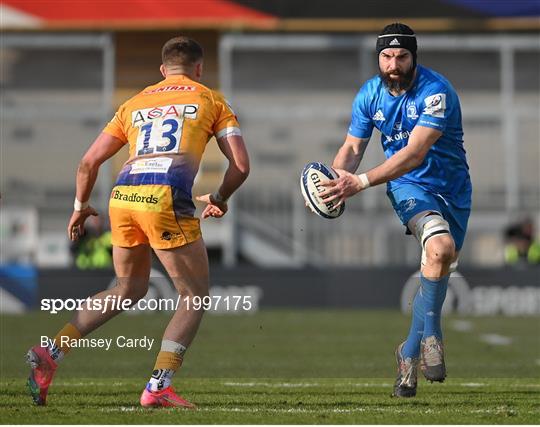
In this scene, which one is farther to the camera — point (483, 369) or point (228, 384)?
point (483, 369)

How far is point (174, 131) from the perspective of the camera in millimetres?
7711

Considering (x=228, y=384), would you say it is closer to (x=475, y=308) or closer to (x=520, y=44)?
(x=475, y=308)

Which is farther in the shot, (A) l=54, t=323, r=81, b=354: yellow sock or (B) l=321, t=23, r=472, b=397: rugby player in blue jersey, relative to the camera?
(B) l=321, t=23, r=472, b=397: rugby player in blue jersey

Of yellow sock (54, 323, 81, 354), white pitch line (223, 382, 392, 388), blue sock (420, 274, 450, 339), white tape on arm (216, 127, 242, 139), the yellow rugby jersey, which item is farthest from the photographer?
white pitch line (223, 382, 392, 388)

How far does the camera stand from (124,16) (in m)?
27.5

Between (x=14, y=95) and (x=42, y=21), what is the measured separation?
235 centimetres

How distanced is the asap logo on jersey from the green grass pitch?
5.40 ft

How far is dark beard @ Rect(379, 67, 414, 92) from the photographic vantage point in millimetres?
8586

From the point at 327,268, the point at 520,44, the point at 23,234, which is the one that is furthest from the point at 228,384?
the point at 520,44

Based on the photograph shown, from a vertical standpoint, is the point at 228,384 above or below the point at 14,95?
below

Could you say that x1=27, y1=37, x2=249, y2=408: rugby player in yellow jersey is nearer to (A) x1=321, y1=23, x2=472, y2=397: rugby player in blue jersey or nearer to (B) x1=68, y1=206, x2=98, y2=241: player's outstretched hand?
(B) x1=68, y1=206, x2=98, y2=241: player's outstretched hand

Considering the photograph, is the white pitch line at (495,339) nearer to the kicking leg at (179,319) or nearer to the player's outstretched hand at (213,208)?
the player's outstretched hand at (213,208)

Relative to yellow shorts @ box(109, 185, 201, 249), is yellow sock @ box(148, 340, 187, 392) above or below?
below

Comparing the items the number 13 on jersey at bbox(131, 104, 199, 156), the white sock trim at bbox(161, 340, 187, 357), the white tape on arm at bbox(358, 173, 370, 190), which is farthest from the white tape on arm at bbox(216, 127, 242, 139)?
the white sock trim at bbox(161, 340, 187, 357)
